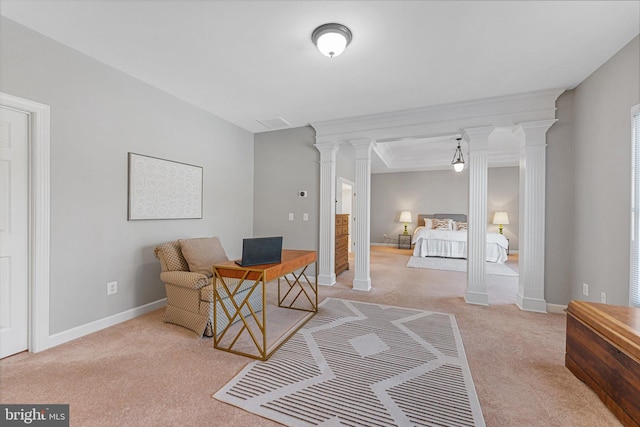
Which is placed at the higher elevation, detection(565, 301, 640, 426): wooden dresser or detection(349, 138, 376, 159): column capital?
detection(349, 138, 376, 159): column capital

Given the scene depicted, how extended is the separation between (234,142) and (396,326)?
11.3ft

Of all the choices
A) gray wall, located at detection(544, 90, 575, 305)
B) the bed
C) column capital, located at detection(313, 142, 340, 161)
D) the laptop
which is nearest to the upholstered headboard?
the bed

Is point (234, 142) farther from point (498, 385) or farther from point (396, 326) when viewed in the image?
point (498, 385)

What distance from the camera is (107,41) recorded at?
2.16 meters

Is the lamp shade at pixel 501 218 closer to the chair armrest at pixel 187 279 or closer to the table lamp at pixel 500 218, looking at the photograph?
the table lamp at pixel 500 218

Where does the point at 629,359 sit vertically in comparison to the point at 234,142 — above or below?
below

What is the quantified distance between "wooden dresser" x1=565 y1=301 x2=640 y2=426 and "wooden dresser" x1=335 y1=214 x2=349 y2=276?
3031 mm

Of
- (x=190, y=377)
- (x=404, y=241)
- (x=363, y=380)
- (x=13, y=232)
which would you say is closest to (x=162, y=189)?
(x=13, y=232)

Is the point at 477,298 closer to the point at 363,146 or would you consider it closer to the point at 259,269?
the point at 363,146

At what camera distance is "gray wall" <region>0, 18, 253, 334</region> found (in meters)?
2.10

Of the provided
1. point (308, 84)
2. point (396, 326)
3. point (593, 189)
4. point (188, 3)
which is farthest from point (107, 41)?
point (593, 189)

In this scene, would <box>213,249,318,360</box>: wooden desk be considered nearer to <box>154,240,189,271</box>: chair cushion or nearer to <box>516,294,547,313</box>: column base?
<box>154,240,189,271</box>: chair cushion

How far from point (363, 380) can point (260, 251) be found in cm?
114

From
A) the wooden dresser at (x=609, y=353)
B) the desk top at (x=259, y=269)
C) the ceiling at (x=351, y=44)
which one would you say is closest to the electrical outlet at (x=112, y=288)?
the desk top at (x=259, y=269)
